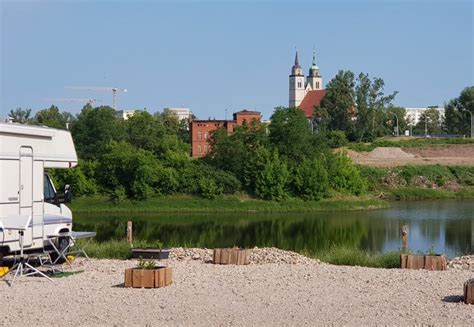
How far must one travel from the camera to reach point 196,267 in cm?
1827

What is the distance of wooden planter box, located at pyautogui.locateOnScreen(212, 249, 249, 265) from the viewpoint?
1888 centimetres

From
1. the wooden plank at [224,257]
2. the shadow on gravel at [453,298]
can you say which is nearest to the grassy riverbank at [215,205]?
the wooden plank at [224,257]

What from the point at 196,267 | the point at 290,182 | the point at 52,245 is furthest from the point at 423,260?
the point at 290,182

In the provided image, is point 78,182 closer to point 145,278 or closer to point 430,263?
point 430,263

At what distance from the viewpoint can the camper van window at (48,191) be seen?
17.9 meters

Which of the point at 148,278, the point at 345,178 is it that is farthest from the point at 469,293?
the point at 345,178

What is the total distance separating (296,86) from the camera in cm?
18975

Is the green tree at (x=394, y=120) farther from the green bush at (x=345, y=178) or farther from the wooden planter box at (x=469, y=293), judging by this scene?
the wooden planter box at (x=469, y=293)

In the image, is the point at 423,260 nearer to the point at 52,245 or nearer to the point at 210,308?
→ the point at 210,308

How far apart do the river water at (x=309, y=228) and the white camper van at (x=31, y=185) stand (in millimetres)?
13600

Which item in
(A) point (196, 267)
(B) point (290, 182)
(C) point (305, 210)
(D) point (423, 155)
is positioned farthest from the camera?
(D) point (423, 155)

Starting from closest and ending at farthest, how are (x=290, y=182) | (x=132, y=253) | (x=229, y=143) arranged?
1. (x=132, y=253)
2. (x=290, y=182)
3. (x=229, y=143)

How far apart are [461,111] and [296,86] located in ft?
246

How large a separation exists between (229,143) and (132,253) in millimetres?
52054
